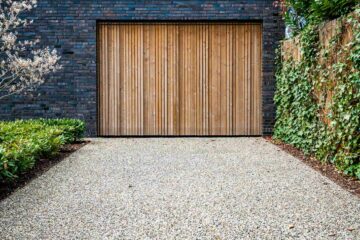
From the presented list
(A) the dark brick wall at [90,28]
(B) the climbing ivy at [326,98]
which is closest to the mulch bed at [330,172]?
(B) the climbing ivy at [326,98]

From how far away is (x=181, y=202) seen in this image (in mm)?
4211

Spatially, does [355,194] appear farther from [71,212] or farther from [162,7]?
[162,7]

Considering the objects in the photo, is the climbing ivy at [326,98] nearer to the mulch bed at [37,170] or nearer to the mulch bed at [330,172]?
the mulch bed at [330,172]

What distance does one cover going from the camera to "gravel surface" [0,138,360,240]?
3383mm

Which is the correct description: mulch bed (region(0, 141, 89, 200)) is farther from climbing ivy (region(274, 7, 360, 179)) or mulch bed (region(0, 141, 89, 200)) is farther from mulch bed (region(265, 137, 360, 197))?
climbing ivy (region(274, 7, 360, 179))

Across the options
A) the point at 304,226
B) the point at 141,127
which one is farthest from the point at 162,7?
the point at 304,226

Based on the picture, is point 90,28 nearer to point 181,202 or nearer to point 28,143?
point 28,143

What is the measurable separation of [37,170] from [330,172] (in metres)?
3.24

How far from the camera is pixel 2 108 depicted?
9.98m

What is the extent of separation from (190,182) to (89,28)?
564 cm

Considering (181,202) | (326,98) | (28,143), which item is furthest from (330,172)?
(28,143)

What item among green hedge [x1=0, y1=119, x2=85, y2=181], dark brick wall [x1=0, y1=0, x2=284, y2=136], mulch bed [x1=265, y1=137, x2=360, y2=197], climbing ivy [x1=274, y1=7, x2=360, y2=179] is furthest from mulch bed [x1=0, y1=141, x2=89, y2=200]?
climbing ivy [x1=274, y1=7, x2=360, y2=179]

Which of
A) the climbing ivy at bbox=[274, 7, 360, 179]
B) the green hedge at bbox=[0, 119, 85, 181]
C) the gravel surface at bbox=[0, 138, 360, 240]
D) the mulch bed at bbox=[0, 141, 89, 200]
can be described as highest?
the climbing ivy at bbox=[274, 7, 360, 179]

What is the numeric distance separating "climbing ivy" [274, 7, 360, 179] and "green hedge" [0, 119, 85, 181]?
3260mm
